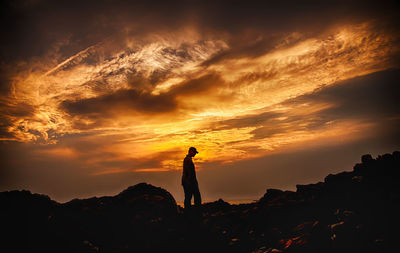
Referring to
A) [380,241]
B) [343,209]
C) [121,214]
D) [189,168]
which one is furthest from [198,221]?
[380,241]

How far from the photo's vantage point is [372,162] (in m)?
12.3

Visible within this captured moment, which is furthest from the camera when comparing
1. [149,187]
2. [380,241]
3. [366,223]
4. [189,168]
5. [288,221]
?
[149,187]

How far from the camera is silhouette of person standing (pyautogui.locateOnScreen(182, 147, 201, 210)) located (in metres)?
12.7

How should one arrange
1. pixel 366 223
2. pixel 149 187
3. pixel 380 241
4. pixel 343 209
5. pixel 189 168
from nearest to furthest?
1. pixel 380 241
2. pixel 366 223
3. pixel 343 209
4. pixel 189 168
5. pixel 149 187

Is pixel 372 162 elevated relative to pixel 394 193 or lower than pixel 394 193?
elevated

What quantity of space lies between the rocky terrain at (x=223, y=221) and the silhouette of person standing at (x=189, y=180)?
62 cm

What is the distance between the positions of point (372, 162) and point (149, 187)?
10.4 m

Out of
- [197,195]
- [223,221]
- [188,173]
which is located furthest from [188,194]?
[223,221]

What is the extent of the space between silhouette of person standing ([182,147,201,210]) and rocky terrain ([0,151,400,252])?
62 centimetres

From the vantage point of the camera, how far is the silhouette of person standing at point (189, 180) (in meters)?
12.7

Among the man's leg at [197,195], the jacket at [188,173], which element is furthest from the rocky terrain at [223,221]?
the jacket at [188,173]

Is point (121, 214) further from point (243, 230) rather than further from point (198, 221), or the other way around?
point (243, 230)

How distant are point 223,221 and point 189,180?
238 cm

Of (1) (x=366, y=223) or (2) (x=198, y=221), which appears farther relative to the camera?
(2) (x=198, y=221)
